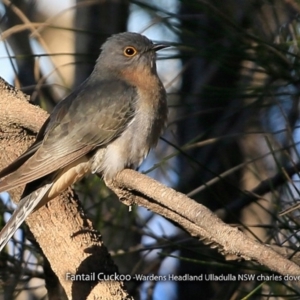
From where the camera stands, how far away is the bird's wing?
145 inches

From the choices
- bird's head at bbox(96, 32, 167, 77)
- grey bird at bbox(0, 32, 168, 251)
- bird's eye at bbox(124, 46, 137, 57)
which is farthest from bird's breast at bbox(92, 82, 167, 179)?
bird's eye at bbox(124, 46, 137, 57)

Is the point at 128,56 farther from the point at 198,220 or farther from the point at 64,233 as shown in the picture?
the point at 198,220

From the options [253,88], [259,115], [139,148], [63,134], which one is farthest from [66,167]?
[259,115]

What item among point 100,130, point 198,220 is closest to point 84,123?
point 100,130

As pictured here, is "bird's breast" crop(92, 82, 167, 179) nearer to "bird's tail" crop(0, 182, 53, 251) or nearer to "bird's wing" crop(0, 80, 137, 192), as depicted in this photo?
"bird's wing" crop(0, 80, 137, 192)

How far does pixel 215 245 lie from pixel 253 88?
1.10 m

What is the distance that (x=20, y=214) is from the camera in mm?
3334

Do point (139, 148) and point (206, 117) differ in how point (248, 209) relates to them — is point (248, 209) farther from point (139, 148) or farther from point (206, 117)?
point (139, 148)

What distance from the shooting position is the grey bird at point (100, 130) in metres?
3.55

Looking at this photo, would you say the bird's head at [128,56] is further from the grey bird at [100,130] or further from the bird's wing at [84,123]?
the bird's wing at [84,123]

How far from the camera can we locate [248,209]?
217 inches

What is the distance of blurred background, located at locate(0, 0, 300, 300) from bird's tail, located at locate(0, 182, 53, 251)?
60 centimetres

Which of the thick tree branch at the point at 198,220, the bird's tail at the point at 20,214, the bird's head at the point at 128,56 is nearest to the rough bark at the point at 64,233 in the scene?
the bird's tail at the point at 20,214

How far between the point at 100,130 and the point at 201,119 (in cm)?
203
